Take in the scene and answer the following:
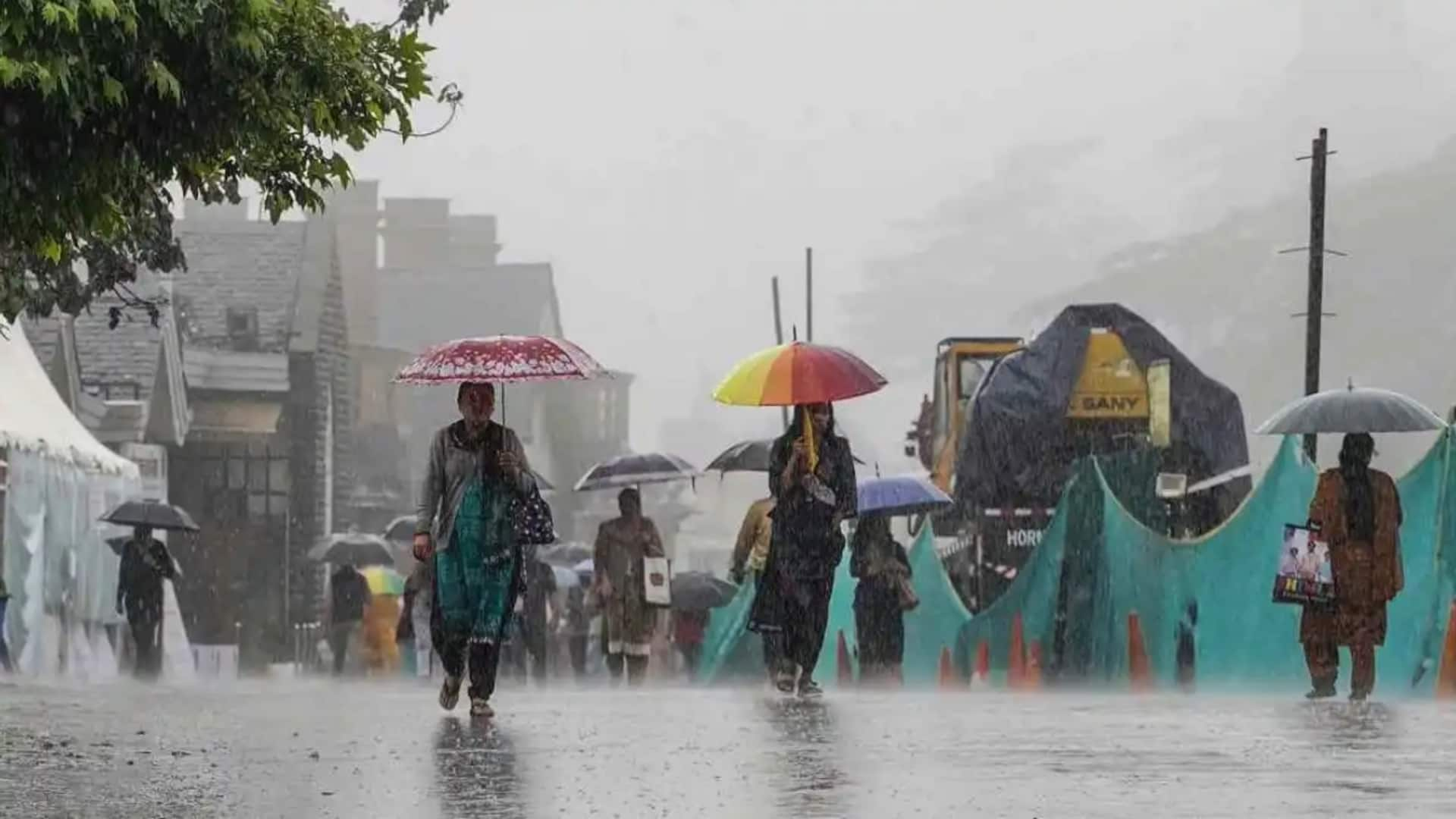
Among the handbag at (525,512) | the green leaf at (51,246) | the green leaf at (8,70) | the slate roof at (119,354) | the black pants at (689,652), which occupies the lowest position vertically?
the black pants at (689,652)

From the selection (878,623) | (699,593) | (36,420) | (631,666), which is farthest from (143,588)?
(699,593)

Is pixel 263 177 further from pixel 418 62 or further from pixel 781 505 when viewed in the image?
pixel 781 505

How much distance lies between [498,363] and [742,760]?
427 centimetres

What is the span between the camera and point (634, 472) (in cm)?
3350

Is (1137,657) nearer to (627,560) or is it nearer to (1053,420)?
(627,560)

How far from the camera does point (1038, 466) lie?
→ 3391 centimetres

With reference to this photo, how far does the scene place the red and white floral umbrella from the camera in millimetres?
16734

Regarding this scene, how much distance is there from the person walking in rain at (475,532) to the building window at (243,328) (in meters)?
46.3

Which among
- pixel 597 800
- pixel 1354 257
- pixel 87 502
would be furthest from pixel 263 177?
pixel 1354 257

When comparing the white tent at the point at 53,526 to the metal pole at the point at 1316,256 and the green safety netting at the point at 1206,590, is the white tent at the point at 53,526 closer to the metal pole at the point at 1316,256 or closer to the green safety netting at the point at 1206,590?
the green safety netting at the point at 1206,590

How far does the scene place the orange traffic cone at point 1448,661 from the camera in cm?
2022

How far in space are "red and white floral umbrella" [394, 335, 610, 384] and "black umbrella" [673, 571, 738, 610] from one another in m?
25.5

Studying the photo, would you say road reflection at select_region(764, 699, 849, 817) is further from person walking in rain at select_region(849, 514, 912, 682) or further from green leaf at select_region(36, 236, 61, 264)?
person walking in rain at select_region(849, 514, 912, 682)

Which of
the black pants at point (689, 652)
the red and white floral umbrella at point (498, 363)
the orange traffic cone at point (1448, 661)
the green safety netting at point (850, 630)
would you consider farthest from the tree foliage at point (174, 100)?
the black pants at point (689, 652)
